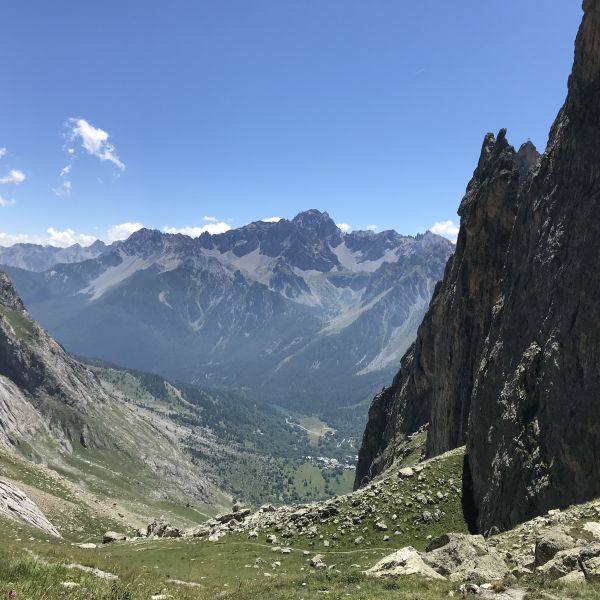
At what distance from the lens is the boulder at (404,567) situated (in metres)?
27.2

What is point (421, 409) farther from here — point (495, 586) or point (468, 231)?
point (495, 586)

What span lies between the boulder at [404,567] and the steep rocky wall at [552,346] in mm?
17491

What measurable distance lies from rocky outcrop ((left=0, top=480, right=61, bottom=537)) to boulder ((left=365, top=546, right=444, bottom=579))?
56.7 m

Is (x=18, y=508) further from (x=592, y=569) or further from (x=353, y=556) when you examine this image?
(x=592, y=569)

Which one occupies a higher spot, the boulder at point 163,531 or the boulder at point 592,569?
the boulder at point 592,569

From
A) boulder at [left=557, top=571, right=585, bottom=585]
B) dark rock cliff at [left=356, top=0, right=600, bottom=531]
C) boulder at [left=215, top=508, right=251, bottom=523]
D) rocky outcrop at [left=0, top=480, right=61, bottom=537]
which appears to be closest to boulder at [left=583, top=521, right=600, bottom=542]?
boulder at [left=557, top=571, right=585, bottom=585]

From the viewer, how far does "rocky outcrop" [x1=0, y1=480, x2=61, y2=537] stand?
71125 millimetres

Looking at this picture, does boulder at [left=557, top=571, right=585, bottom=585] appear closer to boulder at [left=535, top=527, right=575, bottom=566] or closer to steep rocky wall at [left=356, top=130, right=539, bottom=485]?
boulder at [left=535, top=527, right=575, bottom=566]

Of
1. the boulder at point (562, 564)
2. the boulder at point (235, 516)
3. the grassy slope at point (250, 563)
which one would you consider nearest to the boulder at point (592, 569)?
the boulder at point (562, 564)

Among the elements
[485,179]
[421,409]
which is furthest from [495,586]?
[421,409]

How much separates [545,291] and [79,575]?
155ft

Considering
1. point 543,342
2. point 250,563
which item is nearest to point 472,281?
point 543,342

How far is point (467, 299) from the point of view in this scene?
87.8 meters

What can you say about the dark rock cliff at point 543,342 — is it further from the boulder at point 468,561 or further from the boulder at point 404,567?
the boulder at point 404,567
